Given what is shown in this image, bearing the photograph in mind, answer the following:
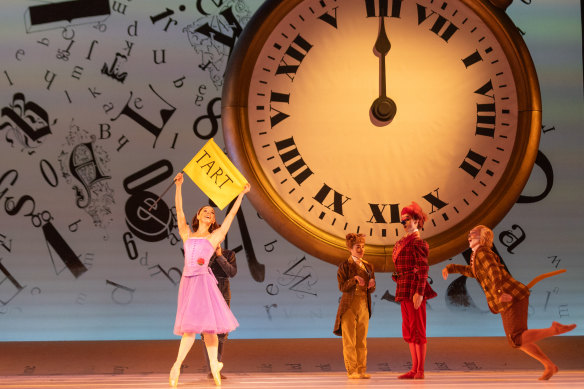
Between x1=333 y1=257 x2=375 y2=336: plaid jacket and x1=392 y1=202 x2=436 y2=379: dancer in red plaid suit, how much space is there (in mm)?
153

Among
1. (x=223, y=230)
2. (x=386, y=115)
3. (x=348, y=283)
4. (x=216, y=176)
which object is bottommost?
(x=348, y=283)

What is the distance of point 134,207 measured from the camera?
434 cm

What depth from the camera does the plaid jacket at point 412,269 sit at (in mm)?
3990

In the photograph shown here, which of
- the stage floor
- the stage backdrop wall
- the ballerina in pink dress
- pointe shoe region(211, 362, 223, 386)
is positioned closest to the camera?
the stage floor

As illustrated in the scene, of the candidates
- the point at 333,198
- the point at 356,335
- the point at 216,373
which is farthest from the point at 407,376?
the point at 333,198

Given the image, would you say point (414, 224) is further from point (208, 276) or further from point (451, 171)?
point (208, 276)

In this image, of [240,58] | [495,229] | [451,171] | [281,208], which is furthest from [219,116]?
[495,229]

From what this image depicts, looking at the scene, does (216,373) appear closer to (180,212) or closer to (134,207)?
(180,212)

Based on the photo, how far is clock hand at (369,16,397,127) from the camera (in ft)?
14.5

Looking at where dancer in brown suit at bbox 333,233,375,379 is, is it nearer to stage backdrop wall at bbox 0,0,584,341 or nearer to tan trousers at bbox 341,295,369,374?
tan trousers at bbox 341,295,369,374

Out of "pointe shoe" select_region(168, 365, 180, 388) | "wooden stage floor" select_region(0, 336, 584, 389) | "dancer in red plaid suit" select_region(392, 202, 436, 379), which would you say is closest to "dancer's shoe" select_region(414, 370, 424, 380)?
"dancer in red plaid suit" select_region(392, 202, 436, 379)

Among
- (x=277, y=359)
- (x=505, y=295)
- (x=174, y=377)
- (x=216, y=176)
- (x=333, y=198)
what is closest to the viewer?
(x=174, y=377)

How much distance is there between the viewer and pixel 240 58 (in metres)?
4.33

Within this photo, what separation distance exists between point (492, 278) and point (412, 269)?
0.38 m
